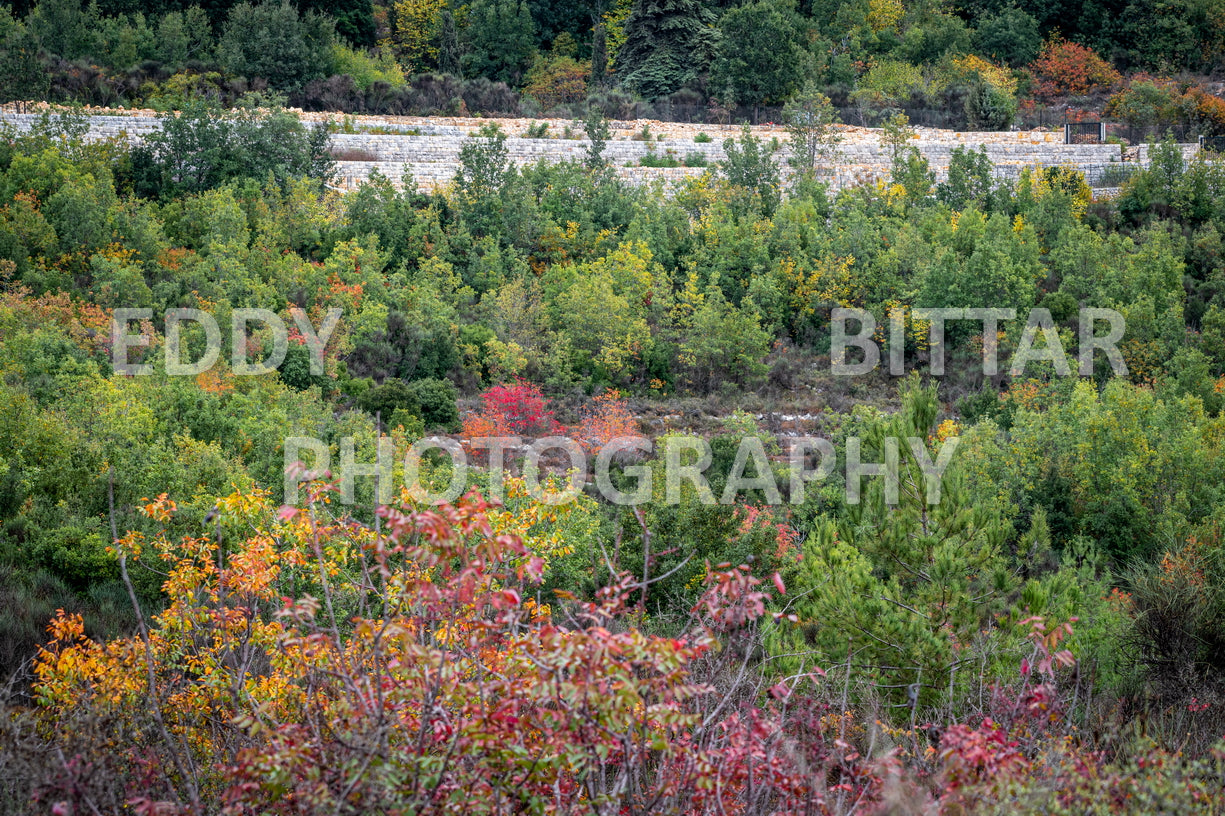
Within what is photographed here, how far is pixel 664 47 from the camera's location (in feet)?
161

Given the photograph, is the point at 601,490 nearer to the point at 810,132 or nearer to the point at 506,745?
the point at 506,745

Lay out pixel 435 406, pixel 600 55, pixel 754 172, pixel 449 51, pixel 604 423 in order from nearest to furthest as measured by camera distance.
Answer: pixel 435 406 → pixel 604 423 → pixel 754 172 → pixel 449 51 → pixel 600 55

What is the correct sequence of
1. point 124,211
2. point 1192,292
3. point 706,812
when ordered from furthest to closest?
point 1192,292 < point 124,211 < point 706,812

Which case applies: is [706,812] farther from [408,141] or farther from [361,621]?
[408,141]

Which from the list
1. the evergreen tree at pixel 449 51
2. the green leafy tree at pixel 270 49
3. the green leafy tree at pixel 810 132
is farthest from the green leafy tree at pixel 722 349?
the evergreen tree at pixel 449 51

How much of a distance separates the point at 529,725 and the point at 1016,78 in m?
52.2

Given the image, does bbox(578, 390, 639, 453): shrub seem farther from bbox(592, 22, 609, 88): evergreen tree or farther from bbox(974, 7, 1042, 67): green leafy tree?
bbox(974, 7, 1042, 67): green leafy tree

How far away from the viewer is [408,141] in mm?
38562

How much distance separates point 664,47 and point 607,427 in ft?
92.3

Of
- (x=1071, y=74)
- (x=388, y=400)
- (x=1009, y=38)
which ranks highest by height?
(x=1009, y=38)

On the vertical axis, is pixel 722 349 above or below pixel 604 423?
above

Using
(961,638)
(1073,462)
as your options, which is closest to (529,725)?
(961,638)

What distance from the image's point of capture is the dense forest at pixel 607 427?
554cm

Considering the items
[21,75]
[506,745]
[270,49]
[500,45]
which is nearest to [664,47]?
[500,45]
